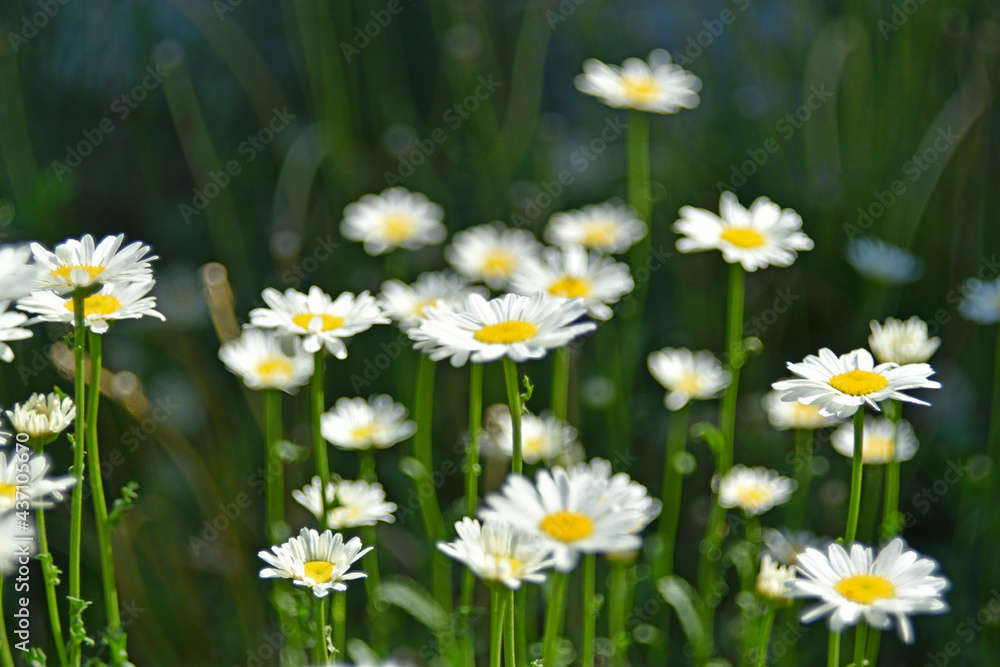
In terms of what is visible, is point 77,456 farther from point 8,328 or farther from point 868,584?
point 868,584

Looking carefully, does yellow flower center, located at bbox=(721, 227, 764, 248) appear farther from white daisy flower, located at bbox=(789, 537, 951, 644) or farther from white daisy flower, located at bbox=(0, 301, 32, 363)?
white daisy flower, located at bbox=(0, 301, 32, 363)

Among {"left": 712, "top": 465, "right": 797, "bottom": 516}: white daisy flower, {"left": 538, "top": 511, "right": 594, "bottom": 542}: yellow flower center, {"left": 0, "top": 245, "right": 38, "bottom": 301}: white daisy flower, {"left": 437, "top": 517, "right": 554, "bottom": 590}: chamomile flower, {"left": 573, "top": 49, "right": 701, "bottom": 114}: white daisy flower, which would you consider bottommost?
{"left": 712, "top": 465, "right": 797, "bottom": 516}: white daisy flower

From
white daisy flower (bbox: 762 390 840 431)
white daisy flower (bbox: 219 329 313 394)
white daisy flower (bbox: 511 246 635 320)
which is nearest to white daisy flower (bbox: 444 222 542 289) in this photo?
white daisy flower (bbox: 511 246 635 320)

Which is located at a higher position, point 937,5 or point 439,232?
point 937,5

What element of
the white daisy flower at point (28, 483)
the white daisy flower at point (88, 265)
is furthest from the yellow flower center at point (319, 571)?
the white daisy flower at point (88, 265)

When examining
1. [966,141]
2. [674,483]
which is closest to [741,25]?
[966,141]

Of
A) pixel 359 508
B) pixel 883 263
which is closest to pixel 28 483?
pixel 359 508

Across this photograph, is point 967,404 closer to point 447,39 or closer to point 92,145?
point 447,39
